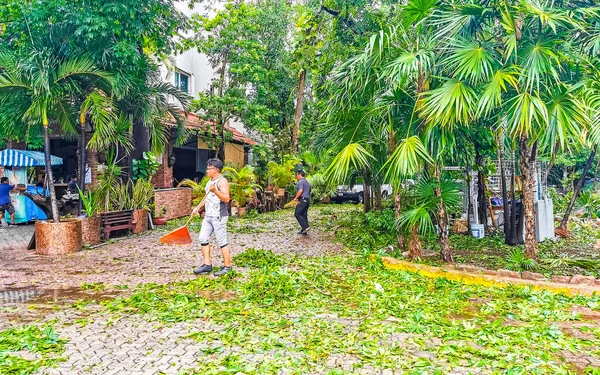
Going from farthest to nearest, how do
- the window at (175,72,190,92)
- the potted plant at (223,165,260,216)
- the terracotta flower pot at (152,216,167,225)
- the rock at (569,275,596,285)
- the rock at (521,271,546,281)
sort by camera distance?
the window at (175,72,190,92)
the potted plant at (223,165,260,216)
the terracotta flower pot at (152,216,167,225)
the rock at (521,271,546,281)
the rock at (569,275,596,285)

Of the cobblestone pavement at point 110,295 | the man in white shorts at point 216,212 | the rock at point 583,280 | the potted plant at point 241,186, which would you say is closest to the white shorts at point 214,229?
the man in white shorts at point 216,212

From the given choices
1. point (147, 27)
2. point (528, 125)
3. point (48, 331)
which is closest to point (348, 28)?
point (147, 27)

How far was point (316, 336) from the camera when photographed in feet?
14.6

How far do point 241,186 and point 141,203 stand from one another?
15.5ft

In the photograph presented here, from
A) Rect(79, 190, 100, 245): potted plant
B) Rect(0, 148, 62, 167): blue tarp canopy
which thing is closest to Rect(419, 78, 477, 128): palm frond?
Rect(79, 190, 100, 245): potted plant

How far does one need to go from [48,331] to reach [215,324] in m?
1.66

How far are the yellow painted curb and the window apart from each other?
55.9 feet

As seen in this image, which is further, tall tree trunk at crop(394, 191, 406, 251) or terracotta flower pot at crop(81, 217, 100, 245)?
terracotta flower pot at crop(81, 217, 100, 245)

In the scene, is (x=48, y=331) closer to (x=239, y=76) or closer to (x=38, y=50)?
(x=38, y=50)

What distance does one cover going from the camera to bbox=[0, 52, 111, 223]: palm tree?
846 cm

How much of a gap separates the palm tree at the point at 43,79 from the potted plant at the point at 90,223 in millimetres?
804

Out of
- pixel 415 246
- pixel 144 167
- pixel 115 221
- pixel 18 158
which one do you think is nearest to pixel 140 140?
pixel 144 167

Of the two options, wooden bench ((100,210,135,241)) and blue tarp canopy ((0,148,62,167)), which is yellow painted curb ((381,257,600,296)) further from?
blue tarp canopy ((0,148,62,167))

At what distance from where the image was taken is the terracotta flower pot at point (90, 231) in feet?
32.9
